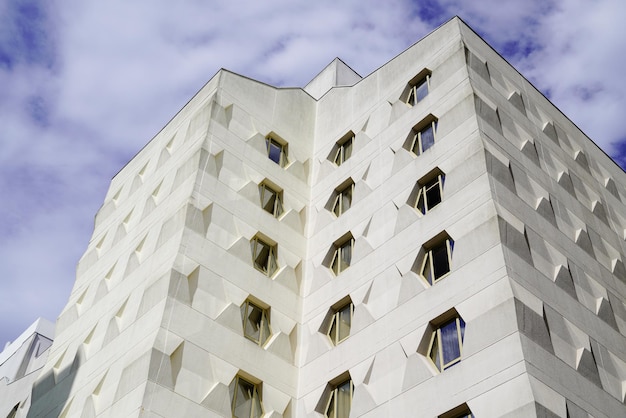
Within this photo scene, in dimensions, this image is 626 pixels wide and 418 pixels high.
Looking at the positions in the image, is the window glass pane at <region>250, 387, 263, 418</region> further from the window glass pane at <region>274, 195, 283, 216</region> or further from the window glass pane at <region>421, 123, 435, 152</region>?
the window glass pane at <region>421, 123, 435, 152</region>

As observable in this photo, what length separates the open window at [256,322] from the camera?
27047 mm

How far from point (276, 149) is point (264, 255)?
251 inches

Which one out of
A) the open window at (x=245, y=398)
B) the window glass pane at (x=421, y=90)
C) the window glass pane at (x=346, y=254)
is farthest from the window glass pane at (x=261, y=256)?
the window glass pane at (x=421, y=90)

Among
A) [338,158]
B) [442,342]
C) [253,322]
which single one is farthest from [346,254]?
[442,342]

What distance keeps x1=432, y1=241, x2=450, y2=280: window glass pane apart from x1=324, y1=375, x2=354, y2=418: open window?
14.8 feet

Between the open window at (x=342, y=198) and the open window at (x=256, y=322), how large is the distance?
5813 millimetres

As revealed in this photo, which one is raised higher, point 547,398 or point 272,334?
point 272,334

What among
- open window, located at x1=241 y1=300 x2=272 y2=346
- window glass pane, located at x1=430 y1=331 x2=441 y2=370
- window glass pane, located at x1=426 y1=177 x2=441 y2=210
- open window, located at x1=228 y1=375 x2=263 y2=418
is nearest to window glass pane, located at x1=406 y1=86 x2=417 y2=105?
window glass pane, located at x1=426 y1=177 x2=441 y2=210

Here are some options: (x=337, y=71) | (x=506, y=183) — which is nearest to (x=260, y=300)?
(x=506, y=183)

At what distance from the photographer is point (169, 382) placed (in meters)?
23.4

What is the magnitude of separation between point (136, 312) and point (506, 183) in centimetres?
1338

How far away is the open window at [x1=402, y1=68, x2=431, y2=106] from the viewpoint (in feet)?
104

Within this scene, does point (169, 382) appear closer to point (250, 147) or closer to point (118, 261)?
point (118, 261)

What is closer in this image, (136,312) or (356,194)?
(136,312)
